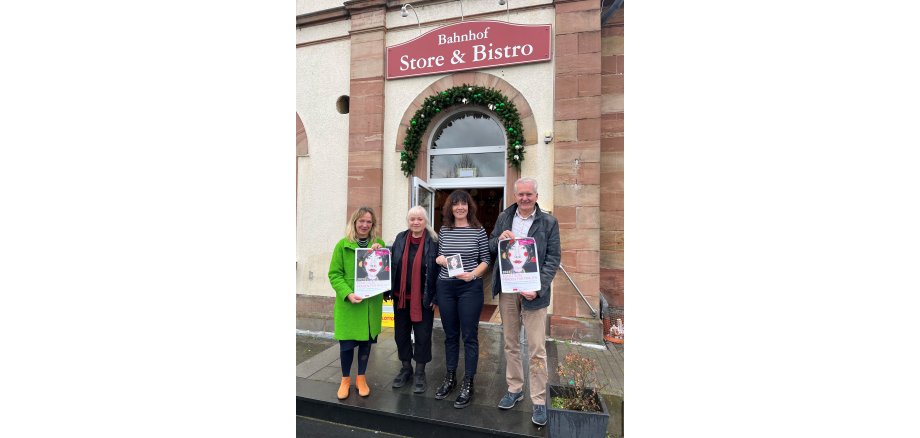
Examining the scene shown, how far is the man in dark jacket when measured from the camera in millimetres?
2387

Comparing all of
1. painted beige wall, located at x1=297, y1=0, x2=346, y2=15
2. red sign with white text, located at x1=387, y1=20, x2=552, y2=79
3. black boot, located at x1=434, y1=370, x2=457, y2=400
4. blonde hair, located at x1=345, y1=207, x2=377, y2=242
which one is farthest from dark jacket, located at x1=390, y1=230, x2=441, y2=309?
painted beige wall, located at x1=297, y1=0, x2=346, y2=15

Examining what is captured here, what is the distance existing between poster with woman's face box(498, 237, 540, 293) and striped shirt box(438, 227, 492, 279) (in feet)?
0.76

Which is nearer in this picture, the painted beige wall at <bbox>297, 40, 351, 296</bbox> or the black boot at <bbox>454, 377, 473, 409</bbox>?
the black boot at <bbox>454, 377, 473, 409</bbox>

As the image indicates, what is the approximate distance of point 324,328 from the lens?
4.96 m

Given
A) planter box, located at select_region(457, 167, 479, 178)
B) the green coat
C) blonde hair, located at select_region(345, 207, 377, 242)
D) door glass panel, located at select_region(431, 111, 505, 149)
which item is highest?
door glass panel, located at select_region(431, 111, 505, 149)

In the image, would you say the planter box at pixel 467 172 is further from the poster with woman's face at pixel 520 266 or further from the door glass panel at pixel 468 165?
the poster with woman's face at pixel 520 266

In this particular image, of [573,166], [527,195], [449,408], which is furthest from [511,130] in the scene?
[449,408]

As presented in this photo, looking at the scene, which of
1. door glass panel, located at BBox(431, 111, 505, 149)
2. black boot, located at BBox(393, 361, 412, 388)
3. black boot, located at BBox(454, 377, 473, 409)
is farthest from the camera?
door glass panel, located at BBox(431, 111, 505, 149)

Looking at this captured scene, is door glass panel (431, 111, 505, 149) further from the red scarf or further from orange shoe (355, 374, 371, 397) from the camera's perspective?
orange shoe (355, 374, 371, 397)

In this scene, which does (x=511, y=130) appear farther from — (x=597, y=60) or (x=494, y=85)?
(x=597, y=60)

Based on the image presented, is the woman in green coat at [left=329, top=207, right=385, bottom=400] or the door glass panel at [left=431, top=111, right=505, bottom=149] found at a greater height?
the door glass panel at [left=431, top=111, right=505, bottom=149]

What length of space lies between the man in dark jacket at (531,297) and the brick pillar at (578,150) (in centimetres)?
210

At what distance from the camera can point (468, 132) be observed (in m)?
5.17

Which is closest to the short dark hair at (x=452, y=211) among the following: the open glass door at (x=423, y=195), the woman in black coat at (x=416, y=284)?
the woman in black coat at (x=416, y=284)
